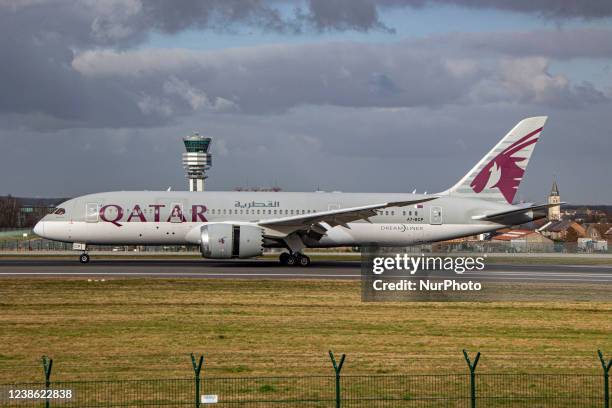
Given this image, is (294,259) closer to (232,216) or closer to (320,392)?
(232,216)

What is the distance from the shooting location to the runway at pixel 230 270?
133 ft

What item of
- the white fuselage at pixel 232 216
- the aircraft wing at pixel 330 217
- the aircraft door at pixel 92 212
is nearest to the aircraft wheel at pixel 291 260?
the white fuselage at pixel 232 216

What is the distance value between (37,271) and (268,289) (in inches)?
510

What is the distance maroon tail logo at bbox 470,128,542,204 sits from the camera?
166 feet

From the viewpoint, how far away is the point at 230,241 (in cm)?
4347

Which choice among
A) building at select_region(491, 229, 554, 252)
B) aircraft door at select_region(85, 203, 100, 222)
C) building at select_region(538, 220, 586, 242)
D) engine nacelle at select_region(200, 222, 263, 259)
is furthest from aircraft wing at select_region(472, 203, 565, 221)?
building at select_region(538, 220, 586, 242)

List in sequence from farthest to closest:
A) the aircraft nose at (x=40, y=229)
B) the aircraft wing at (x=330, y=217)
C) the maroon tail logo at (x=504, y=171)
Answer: the maroon tail logo at (x=504, y=171) → the aircraft nose at (x=40, y=229) → the aircraft wing at (x=330, y=217)

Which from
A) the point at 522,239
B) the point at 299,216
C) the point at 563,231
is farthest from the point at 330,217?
the point at 563,231

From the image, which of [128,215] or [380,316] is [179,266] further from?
[380,316]

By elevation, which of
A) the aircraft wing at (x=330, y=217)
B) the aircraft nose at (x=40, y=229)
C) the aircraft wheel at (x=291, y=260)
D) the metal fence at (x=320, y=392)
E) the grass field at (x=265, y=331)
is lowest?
the metal fence at (x=320, y=392)

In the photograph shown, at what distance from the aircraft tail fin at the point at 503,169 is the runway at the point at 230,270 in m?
4.35

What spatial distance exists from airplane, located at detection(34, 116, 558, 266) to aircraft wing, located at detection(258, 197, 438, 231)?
51 mm

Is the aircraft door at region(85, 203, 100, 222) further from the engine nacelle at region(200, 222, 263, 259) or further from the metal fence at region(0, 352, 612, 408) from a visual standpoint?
the metal fence at region(0, 352, 612, 408)

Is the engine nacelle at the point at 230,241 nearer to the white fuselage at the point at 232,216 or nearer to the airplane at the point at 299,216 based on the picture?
the airplane at the point at 299,216
